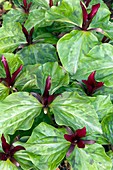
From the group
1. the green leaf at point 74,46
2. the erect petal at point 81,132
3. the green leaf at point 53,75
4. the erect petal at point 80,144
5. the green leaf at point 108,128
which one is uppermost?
the green leaf at point 74,46

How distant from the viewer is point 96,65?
1.29 metres

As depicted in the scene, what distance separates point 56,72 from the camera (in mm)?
1270

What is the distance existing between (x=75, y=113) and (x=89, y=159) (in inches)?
6.1

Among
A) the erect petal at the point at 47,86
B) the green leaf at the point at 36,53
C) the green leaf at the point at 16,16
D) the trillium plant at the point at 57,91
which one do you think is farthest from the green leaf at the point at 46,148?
the green leaf at the point at 16,16

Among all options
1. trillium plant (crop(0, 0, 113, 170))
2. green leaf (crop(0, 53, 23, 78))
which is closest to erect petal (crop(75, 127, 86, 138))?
trillium plant (crop(0, 0, 113, 170))

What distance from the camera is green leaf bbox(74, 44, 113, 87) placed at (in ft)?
4.18

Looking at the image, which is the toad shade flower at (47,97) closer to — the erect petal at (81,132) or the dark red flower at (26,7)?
the erect petal at (81,132)

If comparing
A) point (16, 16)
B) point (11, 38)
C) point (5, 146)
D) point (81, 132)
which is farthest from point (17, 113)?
point (16, 16)

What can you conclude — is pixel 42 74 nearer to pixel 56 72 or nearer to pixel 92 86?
pixel 56 72

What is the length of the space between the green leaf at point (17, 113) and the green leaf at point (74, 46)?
26 cm

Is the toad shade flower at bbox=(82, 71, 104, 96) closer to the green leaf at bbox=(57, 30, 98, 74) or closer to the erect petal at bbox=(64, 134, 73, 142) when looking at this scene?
the green leaf at bbox=(57, 30, 98, 74)

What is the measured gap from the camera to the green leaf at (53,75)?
1232 millimetres

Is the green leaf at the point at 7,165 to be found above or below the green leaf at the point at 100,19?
below

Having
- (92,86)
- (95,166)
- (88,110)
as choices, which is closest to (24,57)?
(92,86)
